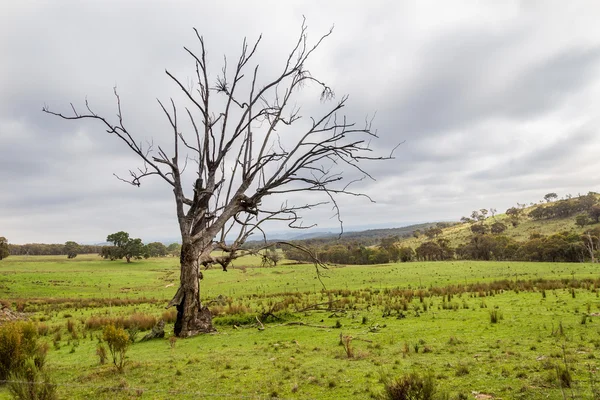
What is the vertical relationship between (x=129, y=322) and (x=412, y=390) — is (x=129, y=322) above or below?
below

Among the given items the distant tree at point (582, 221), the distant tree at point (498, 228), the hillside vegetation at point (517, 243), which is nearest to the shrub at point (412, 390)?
the hillside vegetation at point (517, 243)

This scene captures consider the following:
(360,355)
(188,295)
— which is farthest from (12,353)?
(360,355)

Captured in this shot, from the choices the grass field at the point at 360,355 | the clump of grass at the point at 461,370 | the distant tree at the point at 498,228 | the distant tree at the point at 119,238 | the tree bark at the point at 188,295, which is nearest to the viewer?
the grass field at the point at 360,355

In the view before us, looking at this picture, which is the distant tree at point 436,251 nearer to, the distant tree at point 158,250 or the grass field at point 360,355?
the grass field at point 360,355

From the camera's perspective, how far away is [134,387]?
8336mm

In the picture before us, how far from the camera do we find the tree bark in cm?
1521

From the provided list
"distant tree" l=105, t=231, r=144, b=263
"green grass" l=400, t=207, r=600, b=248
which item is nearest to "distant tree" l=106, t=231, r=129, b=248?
"distant tree" l=105, t=231, r=144, b=263

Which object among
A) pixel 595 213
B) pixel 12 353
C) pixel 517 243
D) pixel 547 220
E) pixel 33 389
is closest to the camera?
pixel 33 389

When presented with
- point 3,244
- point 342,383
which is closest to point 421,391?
point 342,383

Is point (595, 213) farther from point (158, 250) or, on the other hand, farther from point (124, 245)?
point (158, 250)

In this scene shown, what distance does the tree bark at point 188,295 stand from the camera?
1521 cm

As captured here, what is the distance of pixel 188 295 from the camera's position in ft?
49.9

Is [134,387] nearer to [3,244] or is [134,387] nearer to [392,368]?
[392,368]

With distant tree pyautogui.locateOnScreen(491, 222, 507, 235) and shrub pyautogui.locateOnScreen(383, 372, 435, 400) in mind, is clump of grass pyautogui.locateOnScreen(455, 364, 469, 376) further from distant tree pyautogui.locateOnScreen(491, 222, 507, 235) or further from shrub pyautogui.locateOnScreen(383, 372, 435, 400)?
distant tree pyautogui.locateOnScreen(491, 222, 507, 235)
